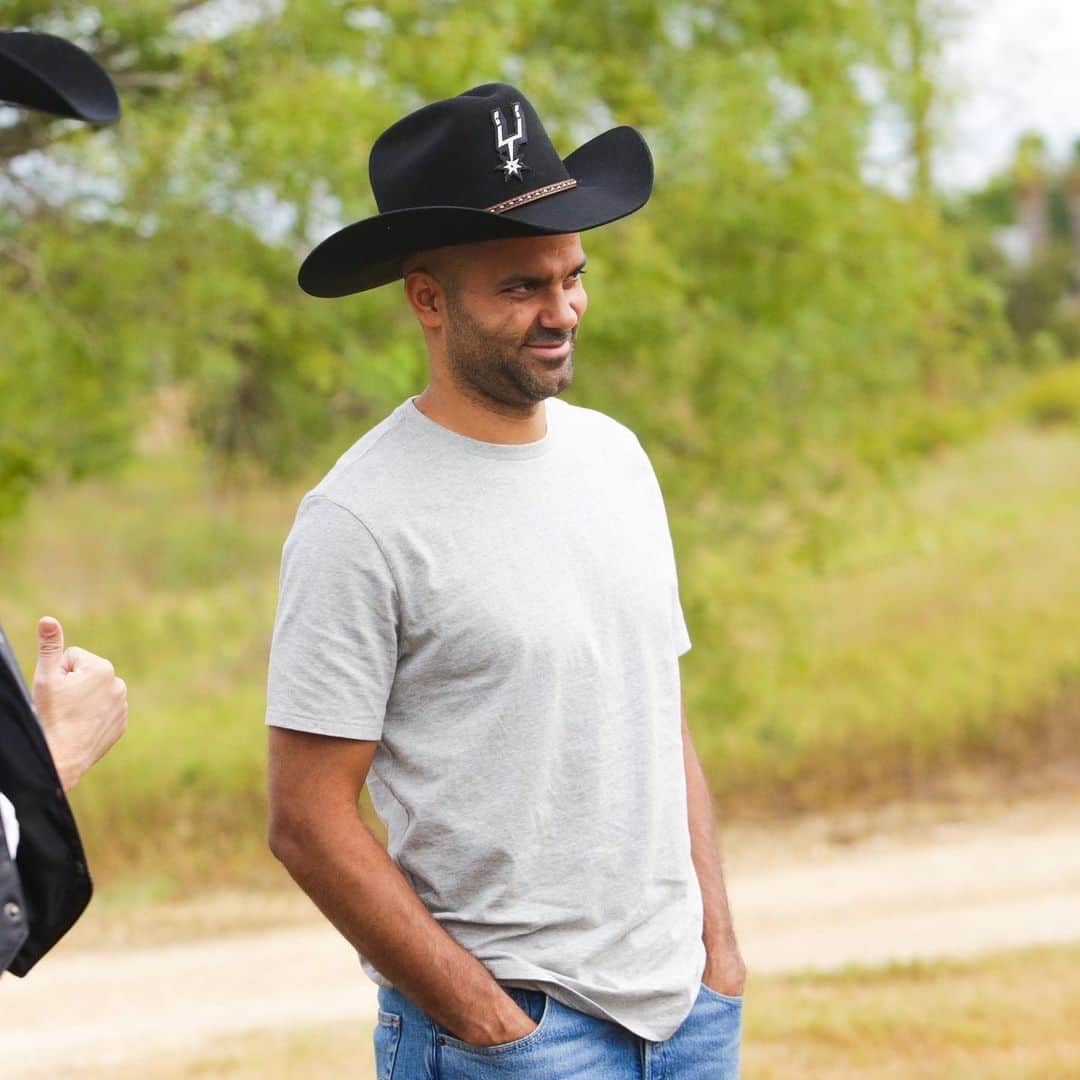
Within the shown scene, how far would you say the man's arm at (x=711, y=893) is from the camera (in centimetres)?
271

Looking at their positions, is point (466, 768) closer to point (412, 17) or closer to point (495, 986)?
point (495, 986)

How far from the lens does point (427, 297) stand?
2672 mm

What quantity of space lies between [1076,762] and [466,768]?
9148mm

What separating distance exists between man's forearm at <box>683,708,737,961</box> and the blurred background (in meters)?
3.26

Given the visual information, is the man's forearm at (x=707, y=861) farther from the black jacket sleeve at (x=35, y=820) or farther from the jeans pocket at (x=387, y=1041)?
the black jacket sleeve at (x=35, y=820)

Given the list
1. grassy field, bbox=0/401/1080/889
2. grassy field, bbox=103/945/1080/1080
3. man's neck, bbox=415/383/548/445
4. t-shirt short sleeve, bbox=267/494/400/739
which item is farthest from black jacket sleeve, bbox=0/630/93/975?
grassy field, bbox=0/401/1080/889

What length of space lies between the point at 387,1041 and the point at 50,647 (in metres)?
0.84

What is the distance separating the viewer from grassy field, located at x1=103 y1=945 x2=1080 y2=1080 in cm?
522

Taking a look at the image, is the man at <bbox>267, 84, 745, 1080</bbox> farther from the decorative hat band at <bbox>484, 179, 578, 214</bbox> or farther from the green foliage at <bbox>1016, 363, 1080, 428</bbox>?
the green foliage at <bbox>1016, 363, 1080, 428</bbox>

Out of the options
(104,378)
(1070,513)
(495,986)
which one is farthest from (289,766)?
(1070,513)

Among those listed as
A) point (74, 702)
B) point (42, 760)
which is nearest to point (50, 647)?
point (74, 702)

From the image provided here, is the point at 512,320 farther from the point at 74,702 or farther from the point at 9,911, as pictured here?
the point at 9,911

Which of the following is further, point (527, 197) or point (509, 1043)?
point (527, 197)

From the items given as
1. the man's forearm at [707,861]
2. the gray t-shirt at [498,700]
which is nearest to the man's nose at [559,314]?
the gray t-shirt at [498,700]
